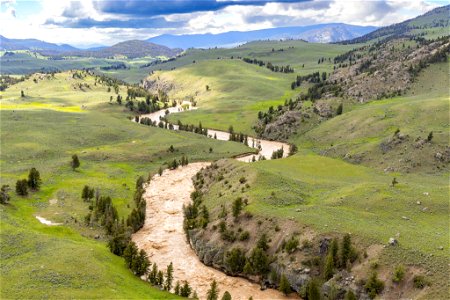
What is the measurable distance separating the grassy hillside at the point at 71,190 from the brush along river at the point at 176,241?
7.27 metres

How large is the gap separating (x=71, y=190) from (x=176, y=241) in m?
40.6

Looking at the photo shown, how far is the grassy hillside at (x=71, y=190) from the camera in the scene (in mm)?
59719

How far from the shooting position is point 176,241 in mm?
84562

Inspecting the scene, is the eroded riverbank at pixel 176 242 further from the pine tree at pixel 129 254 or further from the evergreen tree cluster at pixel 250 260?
the pine tree at pixel 129 254

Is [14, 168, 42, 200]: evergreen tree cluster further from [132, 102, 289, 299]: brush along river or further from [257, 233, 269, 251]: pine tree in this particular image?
[257, 233, 269, 251]: pine tree

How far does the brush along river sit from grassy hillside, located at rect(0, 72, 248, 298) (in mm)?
7274

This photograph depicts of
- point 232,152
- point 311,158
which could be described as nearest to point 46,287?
point 311,158

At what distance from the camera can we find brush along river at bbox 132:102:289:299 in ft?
220

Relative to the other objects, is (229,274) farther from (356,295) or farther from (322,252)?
(356,295)

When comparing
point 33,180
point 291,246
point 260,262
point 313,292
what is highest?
point 33,180

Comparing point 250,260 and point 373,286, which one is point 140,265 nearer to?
point 250,260

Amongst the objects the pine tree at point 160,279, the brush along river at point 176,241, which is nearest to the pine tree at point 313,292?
the brush along river at point 176,241

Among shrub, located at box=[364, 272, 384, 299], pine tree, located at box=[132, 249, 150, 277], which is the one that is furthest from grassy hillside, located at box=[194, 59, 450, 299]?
pine tree, located at box=[132, 249, 150, 277]

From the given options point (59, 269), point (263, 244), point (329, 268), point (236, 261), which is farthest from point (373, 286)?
point (59, 269)
